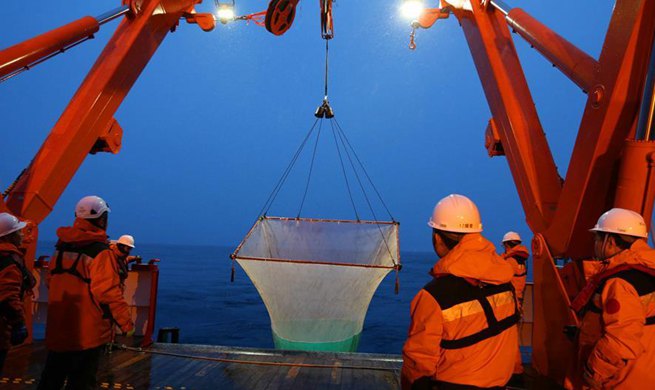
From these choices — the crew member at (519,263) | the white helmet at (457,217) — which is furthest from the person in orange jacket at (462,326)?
the crew member at (519,263)

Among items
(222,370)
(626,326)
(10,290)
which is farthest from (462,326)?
(222,370)

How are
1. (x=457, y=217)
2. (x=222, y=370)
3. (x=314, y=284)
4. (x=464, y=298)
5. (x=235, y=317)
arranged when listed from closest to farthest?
(x=464, y=298) → (x=457, y=217) → (x=222, y=370) → (x=314, y=284) → (x=235, y=317)

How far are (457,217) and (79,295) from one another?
2.21 metres

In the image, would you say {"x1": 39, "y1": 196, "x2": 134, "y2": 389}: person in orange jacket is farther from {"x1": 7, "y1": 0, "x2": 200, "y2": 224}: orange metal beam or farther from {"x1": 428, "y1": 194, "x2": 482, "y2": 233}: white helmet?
{"x1": 7, "y1": 0, "x2": 200, "y2": 224}: orange metal beam

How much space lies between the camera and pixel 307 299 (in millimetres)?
6449

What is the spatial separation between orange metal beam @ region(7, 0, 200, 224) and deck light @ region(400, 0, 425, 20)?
12.2ft

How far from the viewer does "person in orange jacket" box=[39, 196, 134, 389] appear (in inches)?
102

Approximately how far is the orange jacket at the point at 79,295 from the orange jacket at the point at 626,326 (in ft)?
8.27

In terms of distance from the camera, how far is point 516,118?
504 cm

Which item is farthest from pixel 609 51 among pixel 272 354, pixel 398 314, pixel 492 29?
pixel 398 314

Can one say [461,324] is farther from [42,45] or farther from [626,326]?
[42,45]

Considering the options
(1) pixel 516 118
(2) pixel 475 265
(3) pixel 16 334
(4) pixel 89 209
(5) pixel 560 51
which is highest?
(5) pixel 560 51

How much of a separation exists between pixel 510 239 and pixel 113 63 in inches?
217

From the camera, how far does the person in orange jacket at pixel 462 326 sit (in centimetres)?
168
